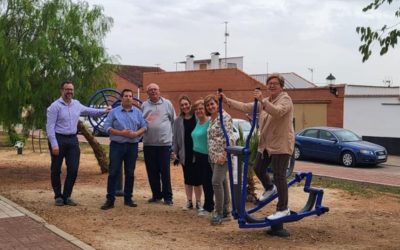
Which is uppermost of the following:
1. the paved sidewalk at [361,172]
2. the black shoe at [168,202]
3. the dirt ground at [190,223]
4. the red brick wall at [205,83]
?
the red brick wall at [205,83]

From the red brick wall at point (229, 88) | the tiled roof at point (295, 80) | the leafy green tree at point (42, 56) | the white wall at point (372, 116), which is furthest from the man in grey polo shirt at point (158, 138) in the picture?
the tiled roof at point (295, 80)

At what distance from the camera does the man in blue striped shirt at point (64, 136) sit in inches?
358

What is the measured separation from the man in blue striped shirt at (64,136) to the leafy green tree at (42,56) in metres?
3.30

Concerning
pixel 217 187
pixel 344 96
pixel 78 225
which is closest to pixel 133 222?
pixel 78 225

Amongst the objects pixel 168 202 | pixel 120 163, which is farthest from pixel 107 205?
pixel 168 202

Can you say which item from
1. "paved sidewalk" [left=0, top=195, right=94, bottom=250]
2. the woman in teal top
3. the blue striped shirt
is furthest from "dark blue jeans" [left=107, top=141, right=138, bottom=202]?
"paved sidewalk" [left=0, top=195, right=94, bottom=250]

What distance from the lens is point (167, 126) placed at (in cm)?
941

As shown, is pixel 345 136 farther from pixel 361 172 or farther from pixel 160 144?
pixel 160 144

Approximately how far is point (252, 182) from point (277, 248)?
3.36 meters

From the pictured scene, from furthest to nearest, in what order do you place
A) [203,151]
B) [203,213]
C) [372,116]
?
[372,116], [203,213], [203,151]

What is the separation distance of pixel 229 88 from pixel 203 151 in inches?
Result: 1171

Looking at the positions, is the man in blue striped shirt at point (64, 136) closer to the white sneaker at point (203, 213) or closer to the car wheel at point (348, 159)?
the white sneaker at point (203, 213)

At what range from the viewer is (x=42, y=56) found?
12484 mm

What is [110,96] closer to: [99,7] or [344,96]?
[99,7]
